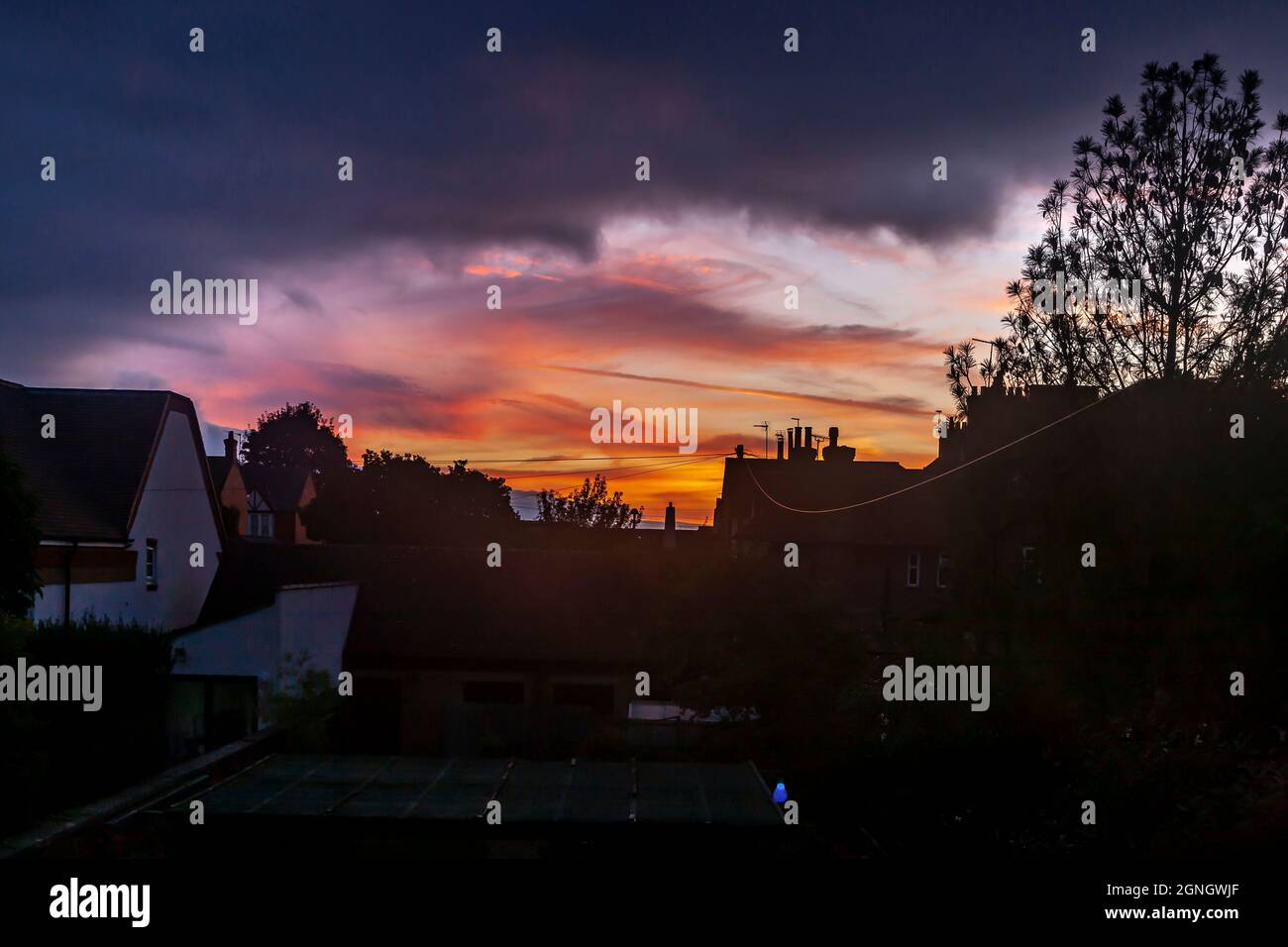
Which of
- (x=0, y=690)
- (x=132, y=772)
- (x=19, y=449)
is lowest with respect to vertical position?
(x=132, y=772)

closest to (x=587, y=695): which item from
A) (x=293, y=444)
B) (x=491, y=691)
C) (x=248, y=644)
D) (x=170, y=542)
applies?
(x=491, y=691)

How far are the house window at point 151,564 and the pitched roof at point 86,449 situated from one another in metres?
1.60

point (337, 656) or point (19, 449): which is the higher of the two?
point (19, 449)

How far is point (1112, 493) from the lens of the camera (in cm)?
1281

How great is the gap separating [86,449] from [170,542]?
131 inches

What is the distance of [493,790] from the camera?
10.5 m

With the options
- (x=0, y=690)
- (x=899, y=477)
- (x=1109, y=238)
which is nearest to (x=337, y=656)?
(x=0, y=690)

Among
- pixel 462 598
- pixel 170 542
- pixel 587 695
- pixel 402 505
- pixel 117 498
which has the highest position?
pixel 402 505

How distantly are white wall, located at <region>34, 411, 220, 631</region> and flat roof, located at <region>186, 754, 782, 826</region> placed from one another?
1425 cm

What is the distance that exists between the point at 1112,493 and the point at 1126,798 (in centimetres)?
421

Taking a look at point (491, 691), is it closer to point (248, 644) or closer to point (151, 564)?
point (248, 644)

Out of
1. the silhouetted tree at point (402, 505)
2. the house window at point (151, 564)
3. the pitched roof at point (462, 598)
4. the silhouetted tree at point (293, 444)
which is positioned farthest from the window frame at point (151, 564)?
the silhouetted tree at point (293, 444)

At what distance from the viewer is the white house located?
22766 mm
